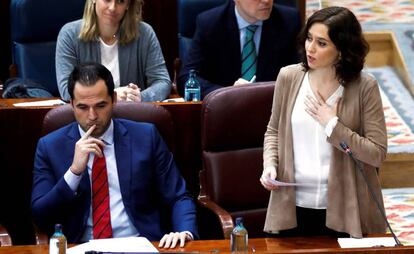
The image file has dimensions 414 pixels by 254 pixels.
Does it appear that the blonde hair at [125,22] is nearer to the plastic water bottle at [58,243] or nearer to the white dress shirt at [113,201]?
the white dress shirt at [113,201]

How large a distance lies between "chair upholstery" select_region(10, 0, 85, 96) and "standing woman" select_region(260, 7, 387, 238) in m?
1.61

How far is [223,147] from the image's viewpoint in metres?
2.88

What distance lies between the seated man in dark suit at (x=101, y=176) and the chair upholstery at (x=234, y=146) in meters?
0.21

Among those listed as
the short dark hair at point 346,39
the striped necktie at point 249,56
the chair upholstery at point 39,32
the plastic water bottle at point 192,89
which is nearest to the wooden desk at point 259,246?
the short dark hair at point 346,39

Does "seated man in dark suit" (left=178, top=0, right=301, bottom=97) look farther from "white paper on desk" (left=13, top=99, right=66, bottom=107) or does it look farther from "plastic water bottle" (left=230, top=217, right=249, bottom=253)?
"plastic water bottle" (left=230, top=217, right=249, bottom=253)

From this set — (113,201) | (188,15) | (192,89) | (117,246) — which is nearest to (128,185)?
(113,201)

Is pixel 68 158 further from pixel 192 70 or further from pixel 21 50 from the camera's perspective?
pixel 21 50

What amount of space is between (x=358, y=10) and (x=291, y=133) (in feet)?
10.7

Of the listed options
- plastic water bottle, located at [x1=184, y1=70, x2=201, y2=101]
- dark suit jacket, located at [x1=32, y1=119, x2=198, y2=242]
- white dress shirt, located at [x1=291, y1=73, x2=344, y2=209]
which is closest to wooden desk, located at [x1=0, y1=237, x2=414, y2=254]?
white dress shirt, located at [x1=291, y1=73, x2=344, y2=209]

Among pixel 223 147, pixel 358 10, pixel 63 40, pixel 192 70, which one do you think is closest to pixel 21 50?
pixel 63 40

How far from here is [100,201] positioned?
103 inches

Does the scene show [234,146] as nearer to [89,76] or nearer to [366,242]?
[89,76]

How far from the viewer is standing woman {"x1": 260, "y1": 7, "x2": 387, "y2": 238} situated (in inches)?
94.0

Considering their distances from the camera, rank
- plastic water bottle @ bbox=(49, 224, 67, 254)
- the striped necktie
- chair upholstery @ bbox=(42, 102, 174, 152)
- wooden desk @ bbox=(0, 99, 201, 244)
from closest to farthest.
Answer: plastic water bottle @ bbox=(49, 224, 67, 254), chair upholstery @ bbox=(42, 102, 174, 152), wooden desk @ bbox=(0, 99, 201, 244), the striped necktie
